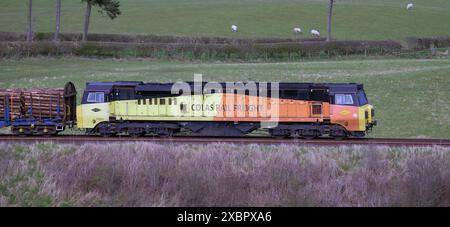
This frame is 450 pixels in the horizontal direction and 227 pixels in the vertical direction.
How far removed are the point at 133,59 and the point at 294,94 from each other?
1082 inches

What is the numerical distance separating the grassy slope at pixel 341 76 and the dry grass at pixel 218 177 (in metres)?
9.76

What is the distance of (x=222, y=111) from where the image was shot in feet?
81.3

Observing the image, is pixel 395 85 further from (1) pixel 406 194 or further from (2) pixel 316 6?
(2) pixel 316 6

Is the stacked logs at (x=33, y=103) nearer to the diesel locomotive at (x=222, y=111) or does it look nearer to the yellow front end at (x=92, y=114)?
the diesel locomotive at (x=222, y=111)

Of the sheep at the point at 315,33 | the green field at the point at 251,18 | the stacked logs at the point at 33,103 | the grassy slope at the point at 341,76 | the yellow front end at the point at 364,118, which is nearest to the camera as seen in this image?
the yellow front end at the point at 364,118

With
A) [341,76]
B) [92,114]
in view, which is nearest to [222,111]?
[92,114]

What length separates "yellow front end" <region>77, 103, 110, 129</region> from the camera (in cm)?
2498

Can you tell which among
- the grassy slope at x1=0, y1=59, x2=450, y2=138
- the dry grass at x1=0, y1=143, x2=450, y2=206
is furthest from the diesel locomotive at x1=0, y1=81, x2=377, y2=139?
the dry grass at x1=0, y1=143, x2=450, y2=206

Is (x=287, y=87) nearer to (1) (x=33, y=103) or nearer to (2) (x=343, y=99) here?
(2) (x=343, y=99)

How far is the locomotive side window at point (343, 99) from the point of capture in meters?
24.4

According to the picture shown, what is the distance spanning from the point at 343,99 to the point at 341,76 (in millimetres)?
14474

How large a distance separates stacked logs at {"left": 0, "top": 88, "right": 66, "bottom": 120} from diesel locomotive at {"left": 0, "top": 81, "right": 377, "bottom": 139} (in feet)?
0.53

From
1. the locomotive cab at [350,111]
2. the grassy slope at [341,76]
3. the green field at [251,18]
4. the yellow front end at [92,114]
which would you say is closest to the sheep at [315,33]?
the green field at [251,18]

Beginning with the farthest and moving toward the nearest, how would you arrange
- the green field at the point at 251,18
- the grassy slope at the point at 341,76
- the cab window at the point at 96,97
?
the green field at the point at 251,18 → the grassy slope at the point at 341,76 → the cab window at the point at 96,97
